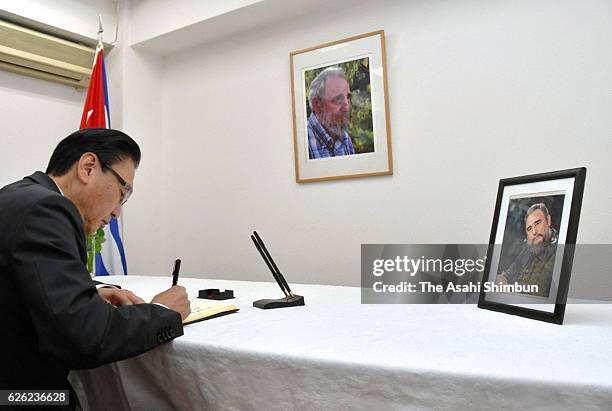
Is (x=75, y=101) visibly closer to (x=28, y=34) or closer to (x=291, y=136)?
(x=28, y=34)

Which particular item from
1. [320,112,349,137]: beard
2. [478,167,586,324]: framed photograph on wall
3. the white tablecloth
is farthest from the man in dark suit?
[320,112,349,137]: beard

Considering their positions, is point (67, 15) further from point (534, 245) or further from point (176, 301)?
point (534, 245)

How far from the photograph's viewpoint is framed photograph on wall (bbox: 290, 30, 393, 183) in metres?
2.76

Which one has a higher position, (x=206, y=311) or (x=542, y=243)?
(x=542, y=243)

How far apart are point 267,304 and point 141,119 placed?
273cm

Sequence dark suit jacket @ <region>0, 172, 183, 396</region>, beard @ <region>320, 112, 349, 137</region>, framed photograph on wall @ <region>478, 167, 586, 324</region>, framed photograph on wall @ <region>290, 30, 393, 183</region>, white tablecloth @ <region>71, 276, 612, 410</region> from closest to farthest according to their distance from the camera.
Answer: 1. white tablecloth @ <region>71, 276, 612, 410</region>
2. dark suit jacket @ <region>0, 172, 183, 396</region>
3. framed photograph on wall @ <region>478, 167, 586, 324</region>
4. framed photograph on wall @ <region>290, 30, 393, 183</region>
5. beard @ <region>320, 112, 349, 137</region>

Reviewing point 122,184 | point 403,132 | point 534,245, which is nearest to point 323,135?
point 403,132

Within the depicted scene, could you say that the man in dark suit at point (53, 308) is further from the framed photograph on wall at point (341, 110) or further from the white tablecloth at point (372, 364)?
the framed photograph on wall at point (341, 110)

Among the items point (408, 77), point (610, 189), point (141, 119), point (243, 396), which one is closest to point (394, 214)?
point (408, 77)

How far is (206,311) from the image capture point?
4.35ft

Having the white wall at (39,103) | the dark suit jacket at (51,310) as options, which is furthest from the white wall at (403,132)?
the dark suit jacket at (51,310)

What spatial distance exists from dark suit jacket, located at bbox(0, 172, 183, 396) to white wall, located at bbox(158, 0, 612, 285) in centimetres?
190

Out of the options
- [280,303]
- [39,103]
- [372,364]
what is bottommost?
[280,303]

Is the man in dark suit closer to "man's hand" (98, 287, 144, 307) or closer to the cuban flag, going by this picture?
"man's hand" (98, 287, 144, 307)
